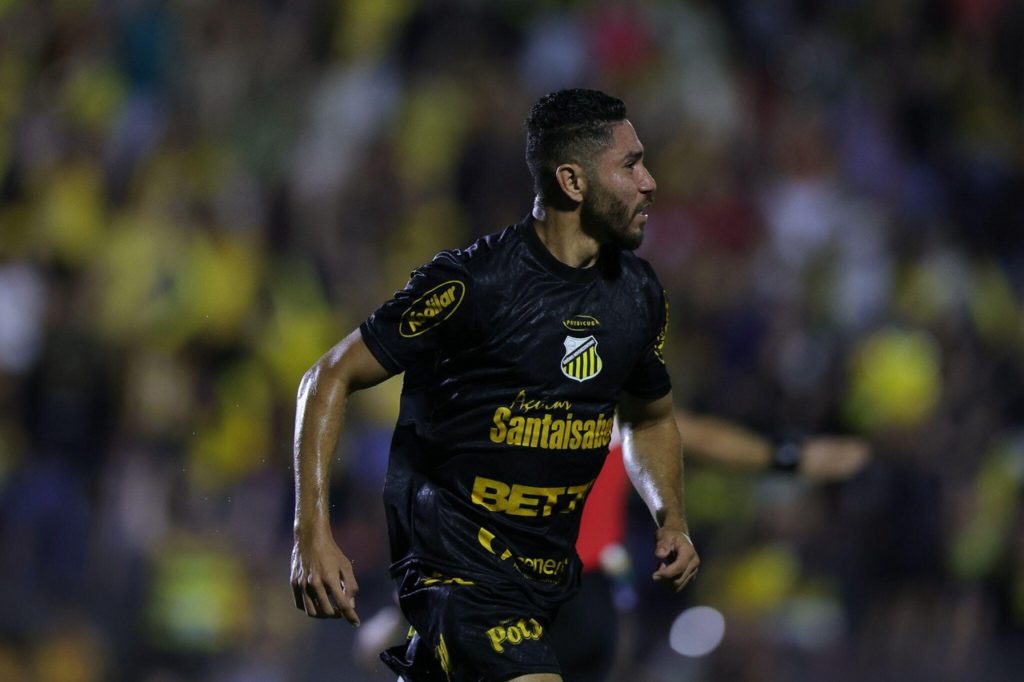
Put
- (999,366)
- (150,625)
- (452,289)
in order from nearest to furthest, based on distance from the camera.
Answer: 1. (452,289)
2. (150,625)
3. (999,366)

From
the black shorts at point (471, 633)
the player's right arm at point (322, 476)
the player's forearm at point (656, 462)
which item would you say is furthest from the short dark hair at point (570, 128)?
the black shorts at point (471, 633)

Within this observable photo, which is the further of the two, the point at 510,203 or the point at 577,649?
the point at 510,203

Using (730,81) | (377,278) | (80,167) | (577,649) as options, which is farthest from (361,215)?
(577,649)

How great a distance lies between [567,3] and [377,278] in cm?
265

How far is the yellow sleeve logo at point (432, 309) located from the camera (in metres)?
3.96

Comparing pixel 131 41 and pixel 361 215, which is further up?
pixel 131 41

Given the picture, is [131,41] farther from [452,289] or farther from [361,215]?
[452,289]

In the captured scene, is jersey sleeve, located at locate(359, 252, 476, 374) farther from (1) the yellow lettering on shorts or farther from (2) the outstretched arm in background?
(2) the outstretched arm in background

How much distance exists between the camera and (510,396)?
407 centimetres

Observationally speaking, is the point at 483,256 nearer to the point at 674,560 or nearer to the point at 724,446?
the point at 674,560

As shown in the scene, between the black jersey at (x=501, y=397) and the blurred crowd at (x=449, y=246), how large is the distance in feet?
→ 9.33

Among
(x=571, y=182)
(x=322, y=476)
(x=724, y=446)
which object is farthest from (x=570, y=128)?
(x=724, y=446)

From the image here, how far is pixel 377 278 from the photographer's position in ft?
31.4

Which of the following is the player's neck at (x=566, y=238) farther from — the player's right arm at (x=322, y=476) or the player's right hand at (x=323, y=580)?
the player's right hand at (x=323, y=580)
